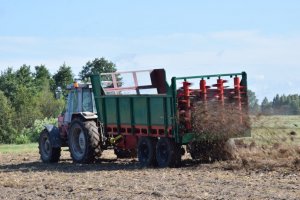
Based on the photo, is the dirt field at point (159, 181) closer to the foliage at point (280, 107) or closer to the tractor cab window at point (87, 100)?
the foliage at point (280, 107)

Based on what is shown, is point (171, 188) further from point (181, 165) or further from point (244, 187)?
point (181, 165)

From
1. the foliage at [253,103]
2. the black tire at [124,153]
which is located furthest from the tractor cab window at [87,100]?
the foliage at [253,103]

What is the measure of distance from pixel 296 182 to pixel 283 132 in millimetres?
5013

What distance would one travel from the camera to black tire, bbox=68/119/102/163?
20.6 m

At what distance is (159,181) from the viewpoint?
15008 mm

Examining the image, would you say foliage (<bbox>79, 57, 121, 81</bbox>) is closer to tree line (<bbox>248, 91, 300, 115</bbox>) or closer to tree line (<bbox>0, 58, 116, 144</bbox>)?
tree line (<bbox>0, 58, 116, 144</bbox>)

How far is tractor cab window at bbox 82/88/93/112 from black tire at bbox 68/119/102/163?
1.97 feet

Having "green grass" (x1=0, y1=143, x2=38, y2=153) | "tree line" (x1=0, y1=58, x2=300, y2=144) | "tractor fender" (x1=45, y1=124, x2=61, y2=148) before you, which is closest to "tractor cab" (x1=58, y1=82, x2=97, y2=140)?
"tractor fender" (x1=45, y1=124, x2=61, y2=148)

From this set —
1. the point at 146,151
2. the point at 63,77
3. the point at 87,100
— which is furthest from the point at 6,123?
the point at 146,151

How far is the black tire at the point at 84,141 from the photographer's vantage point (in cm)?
2061

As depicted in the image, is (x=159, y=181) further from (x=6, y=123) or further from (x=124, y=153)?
(x=6, y=123)

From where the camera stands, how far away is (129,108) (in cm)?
1970

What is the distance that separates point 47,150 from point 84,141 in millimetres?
2599

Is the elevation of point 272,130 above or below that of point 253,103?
below
